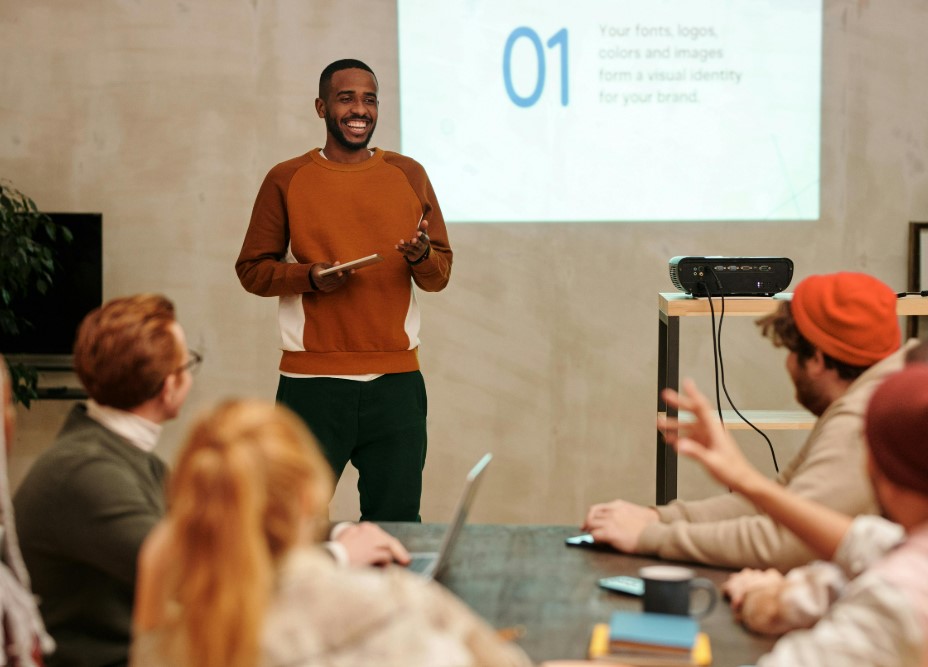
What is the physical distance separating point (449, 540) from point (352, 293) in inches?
55.8

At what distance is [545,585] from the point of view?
1.84 m

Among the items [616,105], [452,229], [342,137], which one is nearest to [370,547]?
[342,137]

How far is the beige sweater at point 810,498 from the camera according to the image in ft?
6.08

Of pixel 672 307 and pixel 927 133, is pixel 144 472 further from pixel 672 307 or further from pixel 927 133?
pixel 927 133

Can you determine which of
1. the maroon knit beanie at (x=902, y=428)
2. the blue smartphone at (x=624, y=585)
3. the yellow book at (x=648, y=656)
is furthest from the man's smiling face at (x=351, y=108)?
the maroon knit beanie at (x=902, y=428)

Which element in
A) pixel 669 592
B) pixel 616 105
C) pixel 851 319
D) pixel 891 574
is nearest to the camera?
pixel 891 574

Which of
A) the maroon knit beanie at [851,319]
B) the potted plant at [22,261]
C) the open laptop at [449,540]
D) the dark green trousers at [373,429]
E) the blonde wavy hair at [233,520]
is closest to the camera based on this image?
the blonde wavy hair at [233,520]

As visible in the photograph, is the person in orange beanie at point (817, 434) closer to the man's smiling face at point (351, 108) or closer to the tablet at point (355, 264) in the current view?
the tablet at point (355, 264)

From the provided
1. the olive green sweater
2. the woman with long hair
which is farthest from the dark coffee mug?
the olive green sweater

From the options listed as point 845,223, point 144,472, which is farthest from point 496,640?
point 845,223

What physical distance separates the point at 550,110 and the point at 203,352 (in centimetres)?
169

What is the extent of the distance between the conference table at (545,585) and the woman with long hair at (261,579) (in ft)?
1.58

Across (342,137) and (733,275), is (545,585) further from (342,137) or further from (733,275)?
(342,137)

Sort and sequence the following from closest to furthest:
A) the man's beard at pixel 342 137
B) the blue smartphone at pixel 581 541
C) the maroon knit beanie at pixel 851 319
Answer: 1. the maroon knit beanie at pixel 851 319
2. the blue smartphone at pixel 581 541
3. the man's beard at pixel 342 137
